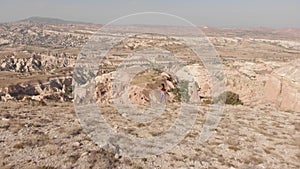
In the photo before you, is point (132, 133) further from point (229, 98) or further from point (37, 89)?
point (37, 89)

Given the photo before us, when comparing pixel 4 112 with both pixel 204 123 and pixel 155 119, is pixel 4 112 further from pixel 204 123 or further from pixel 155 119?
pixel 204 123

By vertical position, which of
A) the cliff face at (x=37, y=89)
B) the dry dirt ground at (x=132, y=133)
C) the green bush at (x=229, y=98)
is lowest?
the cliff face at (x=37, y=89)

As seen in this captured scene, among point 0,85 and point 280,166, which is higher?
point 280,166

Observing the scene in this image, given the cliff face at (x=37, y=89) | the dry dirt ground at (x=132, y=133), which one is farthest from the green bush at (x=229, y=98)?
the cliff face at (x=37, y=89)

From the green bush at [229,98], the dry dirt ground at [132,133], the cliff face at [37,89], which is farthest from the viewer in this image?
the cliff face at [37,89]

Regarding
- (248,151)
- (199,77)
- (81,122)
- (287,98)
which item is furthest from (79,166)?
(199,77)

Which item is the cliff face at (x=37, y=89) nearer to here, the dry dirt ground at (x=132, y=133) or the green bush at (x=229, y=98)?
the green bush at (x=229, y=98)

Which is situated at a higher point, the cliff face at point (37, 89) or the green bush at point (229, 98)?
the green bush at point (229, 98)

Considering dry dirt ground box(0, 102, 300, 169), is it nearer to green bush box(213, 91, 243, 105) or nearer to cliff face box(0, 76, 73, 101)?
green bush box(213, 91, 243, 105)
